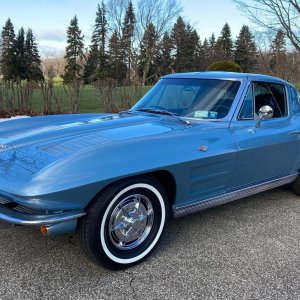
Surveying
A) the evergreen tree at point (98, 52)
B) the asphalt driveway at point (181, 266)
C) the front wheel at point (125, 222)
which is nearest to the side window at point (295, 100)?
the asphalt driveway at point (181, 266)

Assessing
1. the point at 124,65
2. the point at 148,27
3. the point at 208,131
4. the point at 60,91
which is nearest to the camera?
the point at 208,131

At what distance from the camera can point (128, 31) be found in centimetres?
5128

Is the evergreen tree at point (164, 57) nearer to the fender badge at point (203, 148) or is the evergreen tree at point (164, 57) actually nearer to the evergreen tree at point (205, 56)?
the evergreen tree at point (205, 56)

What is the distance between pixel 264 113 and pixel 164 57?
54.8 m

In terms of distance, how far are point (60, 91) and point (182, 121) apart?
10.1 metres

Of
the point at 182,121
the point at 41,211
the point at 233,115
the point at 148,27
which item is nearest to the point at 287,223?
the point at 233,115

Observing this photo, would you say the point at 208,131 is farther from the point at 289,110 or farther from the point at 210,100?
the point at 289,110

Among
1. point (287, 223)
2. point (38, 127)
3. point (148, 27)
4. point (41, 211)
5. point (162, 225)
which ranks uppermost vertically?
point (148, 27)

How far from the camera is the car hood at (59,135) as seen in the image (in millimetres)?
2963

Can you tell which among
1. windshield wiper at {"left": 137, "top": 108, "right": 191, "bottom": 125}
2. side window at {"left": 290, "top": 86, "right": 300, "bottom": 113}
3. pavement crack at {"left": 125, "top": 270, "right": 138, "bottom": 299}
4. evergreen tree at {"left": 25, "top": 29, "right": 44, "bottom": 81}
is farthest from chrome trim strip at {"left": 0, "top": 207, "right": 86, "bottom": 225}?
evergreen tree at {"left": 25, "top": 29, "right": 44, "bottom": 81}

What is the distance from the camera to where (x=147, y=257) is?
3.34m

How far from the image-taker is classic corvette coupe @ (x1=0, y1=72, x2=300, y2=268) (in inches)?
110

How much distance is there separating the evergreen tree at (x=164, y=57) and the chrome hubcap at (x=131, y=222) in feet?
160

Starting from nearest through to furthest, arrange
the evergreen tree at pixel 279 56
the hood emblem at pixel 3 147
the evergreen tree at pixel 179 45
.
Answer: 1. the hood emblem at pixel 3 147
2. the evergreen tree at pixel 279 56
3. the evergreen tree at pixel 179 45
